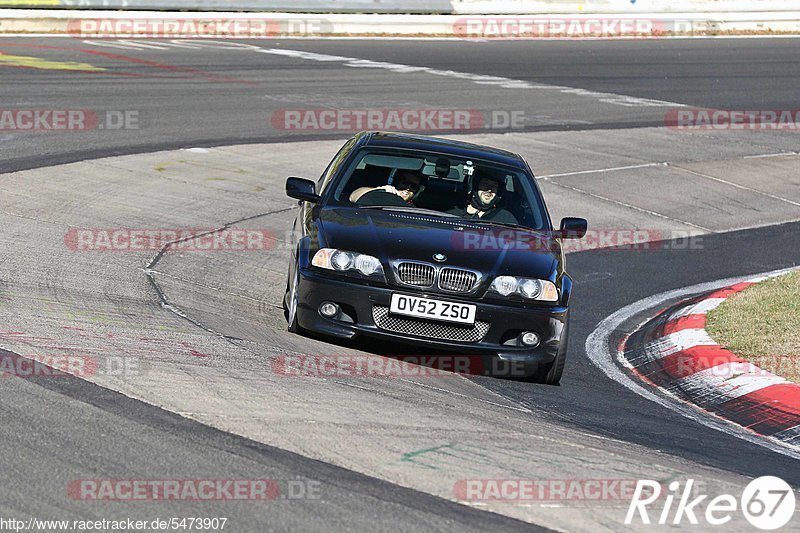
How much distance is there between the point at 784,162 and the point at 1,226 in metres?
12.5

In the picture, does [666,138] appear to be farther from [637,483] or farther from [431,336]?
[637,483]

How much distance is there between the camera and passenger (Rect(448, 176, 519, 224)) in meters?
9.06

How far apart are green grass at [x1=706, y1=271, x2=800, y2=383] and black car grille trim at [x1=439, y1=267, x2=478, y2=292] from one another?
238 centimetres

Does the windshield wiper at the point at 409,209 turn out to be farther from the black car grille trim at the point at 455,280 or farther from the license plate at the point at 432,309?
the license plate at the point at 432,309

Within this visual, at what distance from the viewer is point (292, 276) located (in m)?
8.62

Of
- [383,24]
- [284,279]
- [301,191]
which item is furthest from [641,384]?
[383,24]

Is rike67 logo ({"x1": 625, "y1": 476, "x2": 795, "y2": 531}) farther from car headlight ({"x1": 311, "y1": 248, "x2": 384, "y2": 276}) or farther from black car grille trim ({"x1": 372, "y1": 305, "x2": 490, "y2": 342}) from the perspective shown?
Result: car headlight ({"x1": 311, "y1": 248, "x2": 384, "y2": 276})

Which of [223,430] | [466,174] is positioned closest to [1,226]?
[466,174]

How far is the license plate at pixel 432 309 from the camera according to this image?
7.81 m

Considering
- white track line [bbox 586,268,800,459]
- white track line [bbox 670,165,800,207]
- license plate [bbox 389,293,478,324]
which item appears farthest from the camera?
white track line [bbox 670,165,800,207]

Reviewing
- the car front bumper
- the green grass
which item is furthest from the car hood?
the green grass

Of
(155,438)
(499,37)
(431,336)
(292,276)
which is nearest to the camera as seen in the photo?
(155,438)

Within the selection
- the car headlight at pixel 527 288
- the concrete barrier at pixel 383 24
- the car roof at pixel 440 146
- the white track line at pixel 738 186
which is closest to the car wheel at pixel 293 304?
the car headlight at pixel 527 288

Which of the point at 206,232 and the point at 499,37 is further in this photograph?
the point at 499,37
